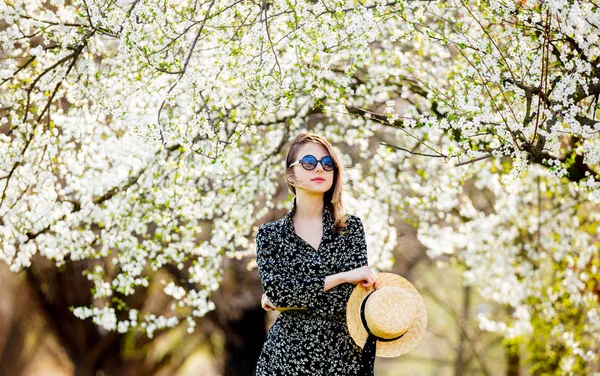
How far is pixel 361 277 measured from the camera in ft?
11.8

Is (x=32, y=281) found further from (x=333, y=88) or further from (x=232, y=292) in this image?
(x=333, y=88)

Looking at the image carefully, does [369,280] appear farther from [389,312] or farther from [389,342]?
[389,342]

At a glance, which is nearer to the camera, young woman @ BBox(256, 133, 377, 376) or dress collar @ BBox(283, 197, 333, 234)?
young woman @ BBox(256, 133, 377, 376)

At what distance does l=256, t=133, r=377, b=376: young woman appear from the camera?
3.67m

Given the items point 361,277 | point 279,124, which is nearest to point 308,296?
point 361,277

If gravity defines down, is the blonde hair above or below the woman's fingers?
above

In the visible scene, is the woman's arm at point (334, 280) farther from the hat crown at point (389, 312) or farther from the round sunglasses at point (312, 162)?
the round sunglasses at point (312, 162)

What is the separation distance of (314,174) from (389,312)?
0.76 m

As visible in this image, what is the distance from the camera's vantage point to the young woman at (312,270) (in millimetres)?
3667

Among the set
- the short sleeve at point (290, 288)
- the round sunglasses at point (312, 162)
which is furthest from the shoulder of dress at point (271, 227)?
the round sunglasses at point (312, 162)

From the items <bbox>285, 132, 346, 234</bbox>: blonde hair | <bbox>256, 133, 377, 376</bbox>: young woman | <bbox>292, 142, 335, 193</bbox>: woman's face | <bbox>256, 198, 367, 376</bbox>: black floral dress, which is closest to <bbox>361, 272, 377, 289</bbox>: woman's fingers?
Result: <bbox>256, 133, 377, 376</bbox>: young woman

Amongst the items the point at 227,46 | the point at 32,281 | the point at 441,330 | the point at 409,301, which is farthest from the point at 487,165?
the point at 441,330

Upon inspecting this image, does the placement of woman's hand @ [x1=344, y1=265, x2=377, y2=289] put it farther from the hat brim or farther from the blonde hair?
the blonde hair

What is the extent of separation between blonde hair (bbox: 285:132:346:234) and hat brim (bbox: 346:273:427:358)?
0.34 m
